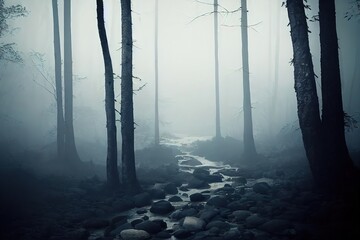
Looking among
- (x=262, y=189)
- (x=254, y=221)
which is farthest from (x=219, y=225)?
(x=262, y=189)

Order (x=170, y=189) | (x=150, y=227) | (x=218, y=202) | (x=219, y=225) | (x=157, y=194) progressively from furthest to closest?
(x=170, y=189), (x=157, y=194), (x=218, y=202), (x=150, y=227), (x=219, y=225)

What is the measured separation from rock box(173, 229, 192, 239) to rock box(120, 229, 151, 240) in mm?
602

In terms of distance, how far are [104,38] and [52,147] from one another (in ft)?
36.9

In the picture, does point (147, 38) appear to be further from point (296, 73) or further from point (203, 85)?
point (296, 73)

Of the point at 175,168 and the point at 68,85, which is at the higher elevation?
the point at 68,85

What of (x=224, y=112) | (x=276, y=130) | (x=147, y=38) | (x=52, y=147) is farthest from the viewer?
(x=147, y=38)

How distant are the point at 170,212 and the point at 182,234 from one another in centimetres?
215

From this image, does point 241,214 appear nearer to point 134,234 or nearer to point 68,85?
point 134,234

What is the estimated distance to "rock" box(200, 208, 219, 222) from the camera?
22.5 feet

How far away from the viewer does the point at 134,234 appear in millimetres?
6082

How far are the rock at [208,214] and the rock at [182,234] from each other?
0.79 m

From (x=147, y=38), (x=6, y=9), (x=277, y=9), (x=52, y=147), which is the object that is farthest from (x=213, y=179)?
(x=147, y=38)

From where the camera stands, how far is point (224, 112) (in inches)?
1738

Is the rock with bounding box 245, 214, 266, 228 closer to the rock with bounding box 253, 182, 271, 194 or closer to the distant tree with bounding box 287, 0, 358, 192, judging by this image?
the distant tree with bounding box 287, 0, 358, 192
